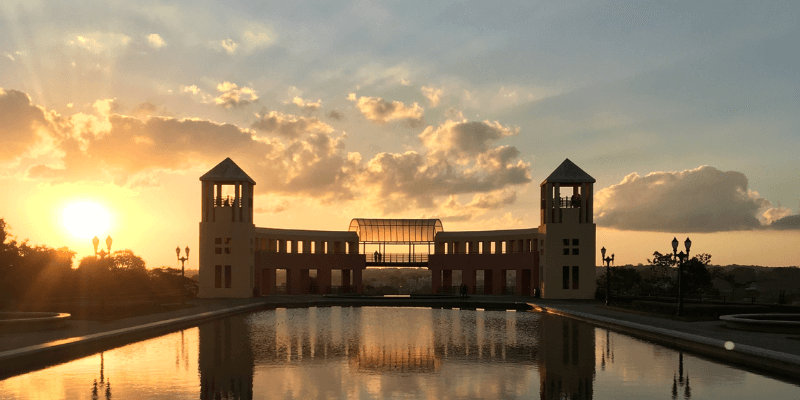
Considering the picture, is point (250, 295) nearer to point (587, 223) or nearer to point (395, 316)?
point (395, 316)

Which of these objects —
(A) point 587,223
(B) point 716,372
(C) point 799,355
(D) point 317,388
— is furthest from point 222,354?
(A) point 587,223

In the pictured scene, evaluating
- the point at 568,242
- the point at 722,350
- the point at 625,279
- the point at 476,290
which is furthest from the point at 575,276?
the point at 722,350

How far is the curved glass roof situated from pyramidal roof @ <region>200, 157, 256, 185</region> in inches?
699

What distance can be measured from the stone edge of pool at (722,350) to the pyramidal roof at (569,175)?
27676 millimetres

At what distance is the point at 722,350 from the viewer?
20.3 metres

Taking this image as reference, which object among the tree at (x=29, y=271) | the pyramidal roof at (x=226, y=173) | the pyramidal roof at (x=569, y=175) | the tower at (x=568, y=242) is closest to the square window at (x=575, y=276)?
the tower at (x=568, y=242)

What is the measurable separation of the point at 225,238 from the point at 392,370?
141 ft

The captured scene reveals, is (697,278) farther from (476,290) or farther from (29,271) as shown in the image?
(29,271)

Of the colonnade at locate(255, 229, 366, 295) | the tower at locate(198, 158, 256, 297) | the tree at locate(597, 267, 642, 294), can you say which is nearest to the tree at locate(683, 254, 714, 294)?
the tree at locate(597, 267, 642, 294)

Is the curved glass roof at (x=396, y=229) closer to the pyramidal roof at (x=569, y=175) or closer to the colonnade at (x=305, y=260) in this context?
the colonnade at (x=305, y=260)

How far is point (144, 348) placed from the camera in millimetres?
22312

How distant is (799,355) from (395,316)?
2199 centimetres

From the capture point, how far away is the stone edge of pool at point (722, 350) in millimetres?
17188

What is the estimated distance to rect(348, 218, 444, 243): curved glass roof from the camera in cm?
7344
